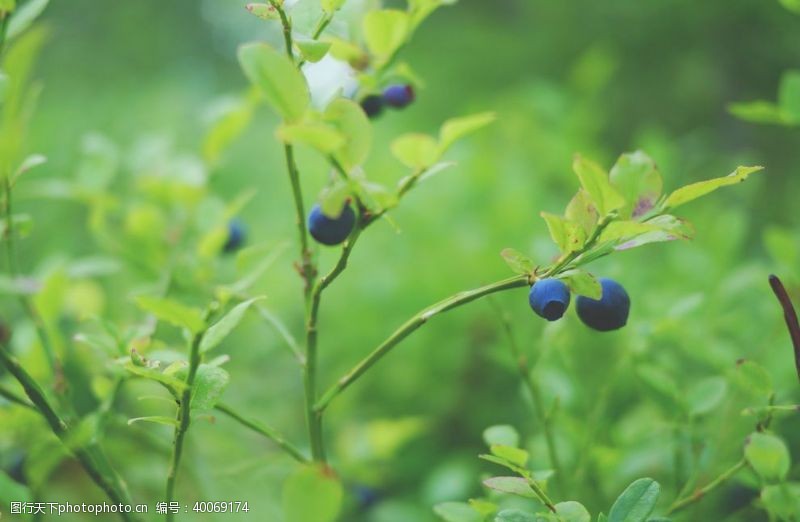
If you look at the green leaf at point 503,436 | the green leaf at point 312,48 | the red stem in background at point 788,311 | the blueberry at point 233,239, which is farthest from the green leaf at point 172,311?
the blueberry at point 233,239

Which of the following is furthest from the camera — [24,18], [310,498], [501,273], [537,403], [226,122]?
[501,273]

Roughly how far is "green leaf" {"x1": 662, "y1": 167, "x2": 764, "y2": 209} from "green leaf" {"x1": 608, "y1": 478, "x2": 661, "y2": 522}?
236 millimetres

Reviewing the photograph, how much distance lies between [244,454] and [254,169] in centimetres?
174

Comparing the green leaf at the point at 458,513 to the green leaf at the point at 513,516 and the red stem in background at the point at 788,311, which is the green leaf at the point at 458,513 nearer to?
the green leaf at the point at 513,516

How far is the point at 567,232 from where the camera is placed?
544 mm

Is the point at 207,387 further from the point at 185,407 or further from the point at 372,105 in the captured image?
the point at 372,105

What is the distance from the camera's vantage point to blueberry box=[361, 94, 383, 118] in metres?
0.79

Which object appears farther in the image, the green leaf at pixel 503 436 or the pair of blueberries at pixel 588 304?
the green leaf at pixel 503 436

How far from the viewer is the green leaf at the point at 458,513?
638 millimetres

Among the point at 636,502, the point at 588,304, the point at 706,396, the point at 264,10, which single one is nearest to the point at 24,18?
the point at 264,10

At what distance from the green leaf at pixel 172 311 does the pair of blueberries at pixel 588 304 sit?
0.26 metres

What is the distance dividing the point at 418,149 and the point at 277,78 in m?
0.14

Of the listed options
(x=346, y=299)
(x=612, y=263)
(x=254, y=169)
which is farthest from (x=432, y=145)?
(x=254, y=169)

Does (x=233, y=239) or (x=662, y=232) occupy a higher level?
(x=662, y=232)
